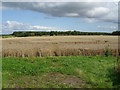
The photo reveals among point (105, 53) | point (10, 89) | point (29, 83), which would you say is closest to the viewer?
point (10, 89)

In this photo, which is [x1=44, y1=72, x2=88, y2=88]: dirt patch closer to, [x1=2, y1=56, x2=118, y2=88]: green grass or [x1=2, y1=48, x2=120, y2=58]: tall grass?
[x1=2, y1=56, x2=118, y2=88]: green grass

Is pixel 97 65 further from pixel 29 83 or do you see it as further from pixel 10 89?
pixel 10 89

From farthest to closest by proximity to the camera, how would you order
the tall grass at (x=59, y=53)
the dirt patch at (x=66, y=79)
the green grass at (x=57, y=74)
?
the tall grass at (x=59, y=53)
the dirt patch at (x=66, y=79)
the green grass at (x=57, y=74)

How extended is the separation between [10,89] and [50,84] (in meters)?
2.10

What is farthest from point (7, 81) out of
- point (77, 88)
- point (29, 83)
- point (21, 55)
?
point (21, 55)

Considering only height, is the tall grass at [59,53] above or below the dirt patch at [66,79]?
above

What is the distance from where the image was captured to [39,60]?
68.5 feet

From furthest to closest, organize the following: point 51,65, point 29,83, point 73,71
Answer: point 51,65 → point 73,71 → point 29,83

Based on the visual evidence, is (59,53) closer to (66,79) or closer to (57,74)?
(57,74)

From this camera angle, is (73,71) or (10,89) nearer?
(10,89)

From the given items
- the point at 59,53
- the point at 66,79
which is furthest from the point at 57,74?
the point at 59,53

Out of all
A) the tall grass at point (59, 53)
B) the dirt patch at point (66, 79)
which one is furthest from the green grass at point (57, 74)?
the tall grass at point (59, 53)

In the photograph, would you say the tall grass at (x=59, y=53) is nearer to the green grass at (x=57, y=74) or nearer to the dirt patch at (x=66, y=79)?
the green grass at (x=57, y=74)

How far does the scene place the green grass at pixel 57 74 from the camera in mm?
14340
